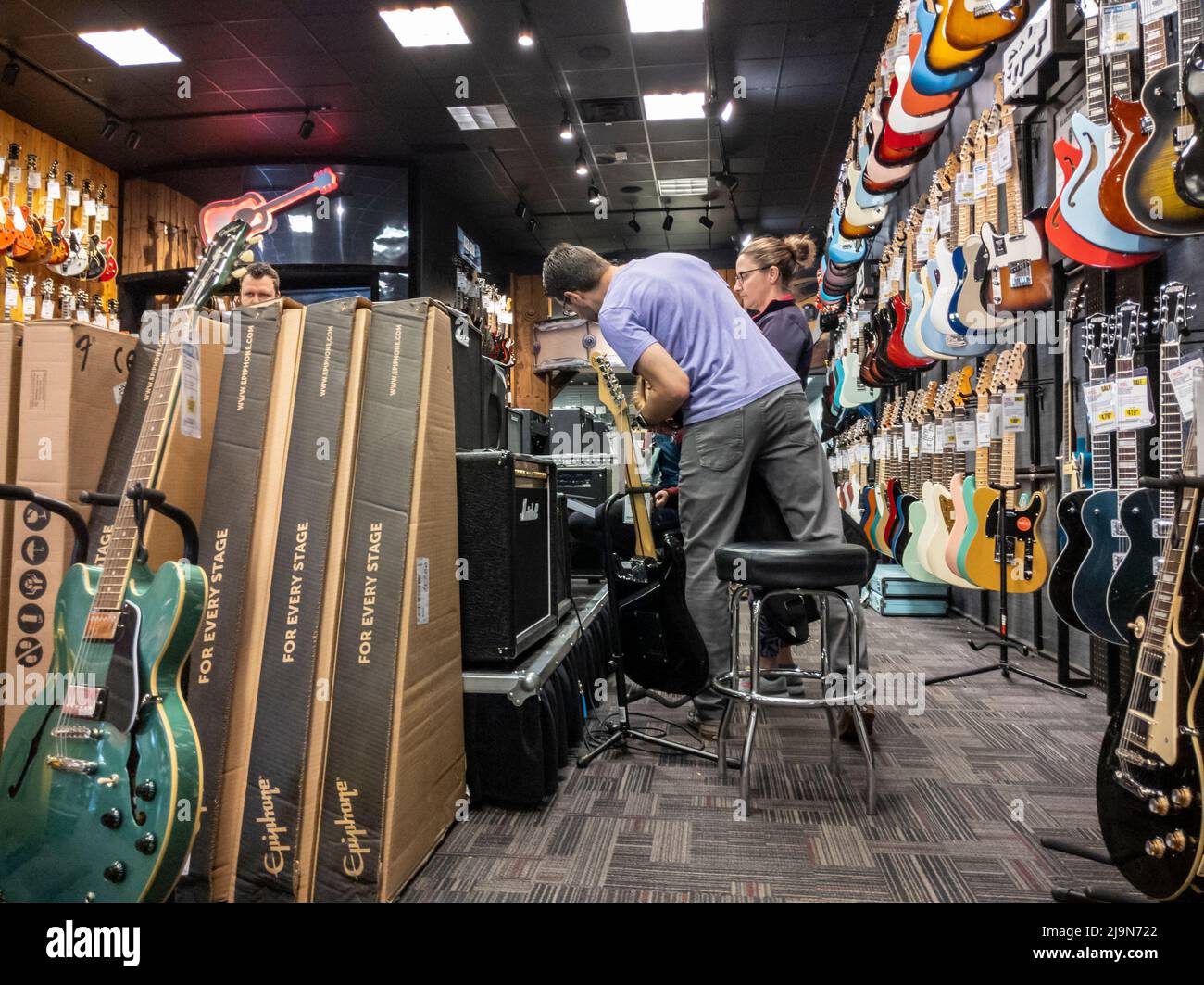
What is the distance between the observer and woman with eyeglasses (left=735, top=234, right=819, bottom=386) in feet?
8.46

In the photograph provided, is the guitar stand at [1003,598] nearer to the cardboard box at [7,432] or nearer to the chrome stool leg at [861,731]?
the chrome stool leg at [861,731]

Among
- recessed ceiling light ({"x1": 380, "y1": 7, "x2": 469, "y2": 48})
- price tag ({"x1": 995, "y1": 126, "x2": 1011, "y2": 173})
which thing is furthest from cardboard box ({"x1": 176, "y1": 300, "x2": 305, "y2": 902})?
recessed ceiling light ({"x1": 380, "y1": 7, "x2": 469, "y2": 48})

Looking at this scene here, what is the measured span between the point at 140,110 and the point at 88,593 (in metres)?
5.30

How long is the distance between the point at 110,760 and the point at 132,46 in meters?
4.89

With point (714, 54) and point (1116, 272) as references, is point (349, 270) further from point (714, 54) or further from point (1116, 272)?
point (1116, 272)

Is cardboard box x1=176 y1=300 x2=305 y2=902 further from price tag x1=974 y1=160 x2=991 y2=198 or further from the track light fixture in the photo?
the track light fixture

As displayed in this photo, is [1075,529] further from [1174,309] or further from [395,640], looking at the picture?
[395,640]

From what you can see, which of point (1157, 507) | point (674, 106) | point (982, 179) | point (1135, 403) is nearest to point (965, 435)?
point (982, 179)

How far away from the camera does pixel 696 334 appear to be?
204 centimetres

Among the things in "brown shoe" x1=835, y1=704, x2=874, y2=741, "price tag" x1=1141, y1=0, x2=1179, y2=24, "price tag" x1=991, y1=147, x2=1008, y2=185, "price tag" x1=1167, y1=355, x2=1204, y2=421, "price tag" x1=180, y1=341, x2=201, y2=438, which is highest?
"price tag" x1=991, y1=147, x2=1008, y2=185

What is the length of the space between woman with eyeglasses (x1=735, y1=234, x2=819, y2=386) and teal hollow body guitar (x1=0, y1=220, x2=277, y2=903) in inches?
79.8

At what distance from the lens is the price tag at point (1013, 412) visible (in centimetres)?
310

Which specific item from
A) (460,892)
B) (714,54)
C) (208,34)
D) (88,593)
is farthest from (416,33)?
(460,892)

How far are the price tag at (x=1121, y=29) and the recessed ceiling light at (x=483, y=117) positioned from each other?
4170mm
